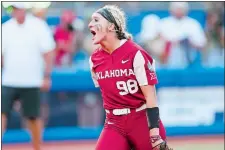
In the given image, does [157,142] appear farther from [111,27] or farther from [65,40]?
[65,40]

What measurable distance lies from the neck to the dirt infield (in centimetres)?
507

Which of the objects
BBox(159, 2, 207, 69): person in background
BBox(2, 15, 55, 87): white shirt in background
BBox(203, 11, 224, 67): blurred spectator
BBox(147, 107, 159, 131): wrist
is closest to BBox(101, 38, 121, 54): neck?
BBox(147, 107, 159, 131): wrist

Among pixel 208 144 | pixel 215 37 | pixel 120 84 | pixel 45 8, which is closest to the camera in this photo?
pixel 120 84

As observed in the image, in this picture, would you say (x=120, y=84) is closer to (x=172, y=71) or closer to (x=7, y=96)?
(x=7, y=96)

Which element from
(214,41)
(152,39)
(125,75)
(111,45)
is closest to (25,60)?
(111,45)

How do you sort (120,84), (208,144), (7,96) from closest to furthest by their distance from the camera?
(120,84), (7,96), (208,144)

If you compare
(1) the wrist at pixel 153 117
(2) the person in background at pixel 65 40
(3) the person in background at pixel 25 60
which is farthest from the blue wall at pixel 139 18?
(1) the wrist at pixel 153 117

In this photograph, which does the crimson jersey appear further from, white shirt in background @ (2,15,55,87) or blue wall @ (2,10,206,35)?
blue wall @ (2,10,206,35)

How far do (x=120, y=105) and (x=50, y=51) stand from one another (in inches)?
150

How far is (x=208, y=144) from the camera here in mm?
12586

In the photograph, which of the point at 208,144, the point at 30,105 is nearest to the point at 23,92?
the point at 30,105

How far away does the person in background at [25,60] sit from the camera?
33.7 feet

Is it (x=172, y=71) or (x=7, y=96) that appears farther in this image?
(x=172, y=71)

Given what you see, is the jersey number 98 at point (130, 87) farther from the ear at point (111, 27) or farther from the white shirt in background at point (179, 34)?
the white shirt in background at point (179, 34)
